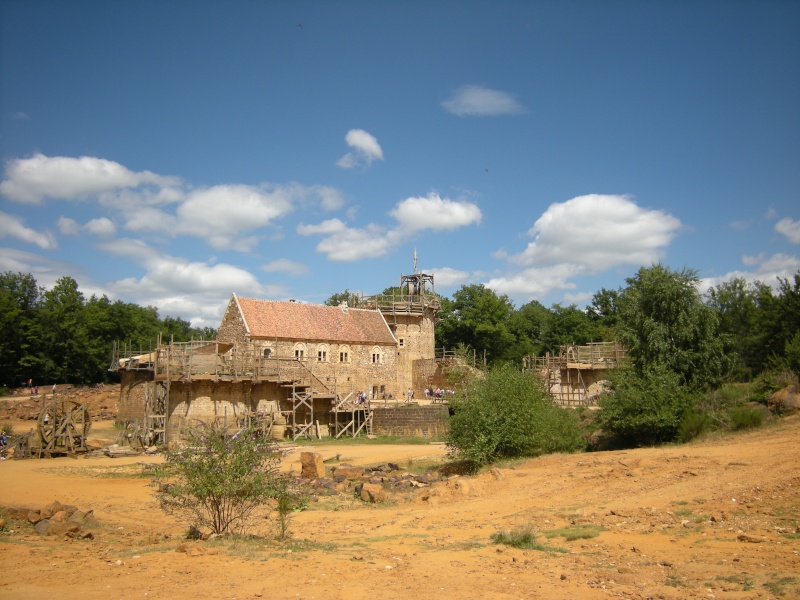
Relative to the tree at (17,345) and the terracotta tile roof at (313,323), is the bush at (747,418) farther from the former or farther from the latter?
the tree at (17,345)

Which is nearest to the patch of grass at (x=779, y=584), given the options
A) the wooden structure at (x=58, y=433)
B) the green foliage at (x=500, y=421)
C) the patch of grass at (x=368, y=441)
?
the green foliage at (x=500, y=421)

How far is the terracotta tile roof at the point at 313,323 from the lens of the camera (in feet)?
138

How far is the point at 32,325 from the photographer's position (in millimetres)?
62812

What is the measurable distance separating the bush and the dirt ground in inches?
21.3

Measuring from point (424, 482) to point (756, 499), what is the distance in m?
10.3

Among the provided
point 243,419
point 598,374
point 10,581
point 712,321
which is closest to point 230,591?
point 10,581

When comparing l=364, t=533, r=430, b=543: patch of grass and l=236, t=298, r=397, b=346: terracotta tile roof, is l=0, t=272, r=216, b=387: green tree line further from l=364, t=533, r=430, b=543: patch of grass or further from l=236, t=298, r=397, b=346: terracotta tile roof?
l=364, t=533, r=430, b=543: patch of grass

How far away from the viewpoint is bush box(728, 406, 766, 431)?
859 inches

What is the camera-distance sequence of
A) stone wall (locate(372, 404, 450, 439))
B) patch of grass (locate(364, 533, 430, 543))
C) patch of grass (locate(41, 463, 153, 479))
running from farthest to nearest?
stone wall (locate(372, 404, 450, 439)), patch of grass (locate(41, 463, 153, 479)), patch of grass (locate(364, 533, 430, 543))

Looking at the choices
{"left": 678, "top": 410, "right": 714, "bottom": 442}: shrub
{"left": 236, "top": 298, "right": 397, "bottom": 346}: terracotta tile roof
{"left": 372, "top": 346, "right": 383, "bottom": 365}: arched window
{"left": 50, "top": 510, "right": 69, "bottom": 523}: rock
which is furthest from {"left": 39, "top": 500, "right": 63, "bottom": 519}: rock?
{"left": 372, "top": 346, "right": 383, "bottom": 365}: arched window

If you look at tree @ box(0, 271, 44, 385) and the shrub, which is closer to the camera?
the shrub

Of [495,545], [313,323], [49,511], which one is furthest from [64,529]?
[313,323]

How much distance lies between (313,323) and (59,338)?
34721mm

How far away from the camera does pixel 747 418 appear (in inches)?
867
